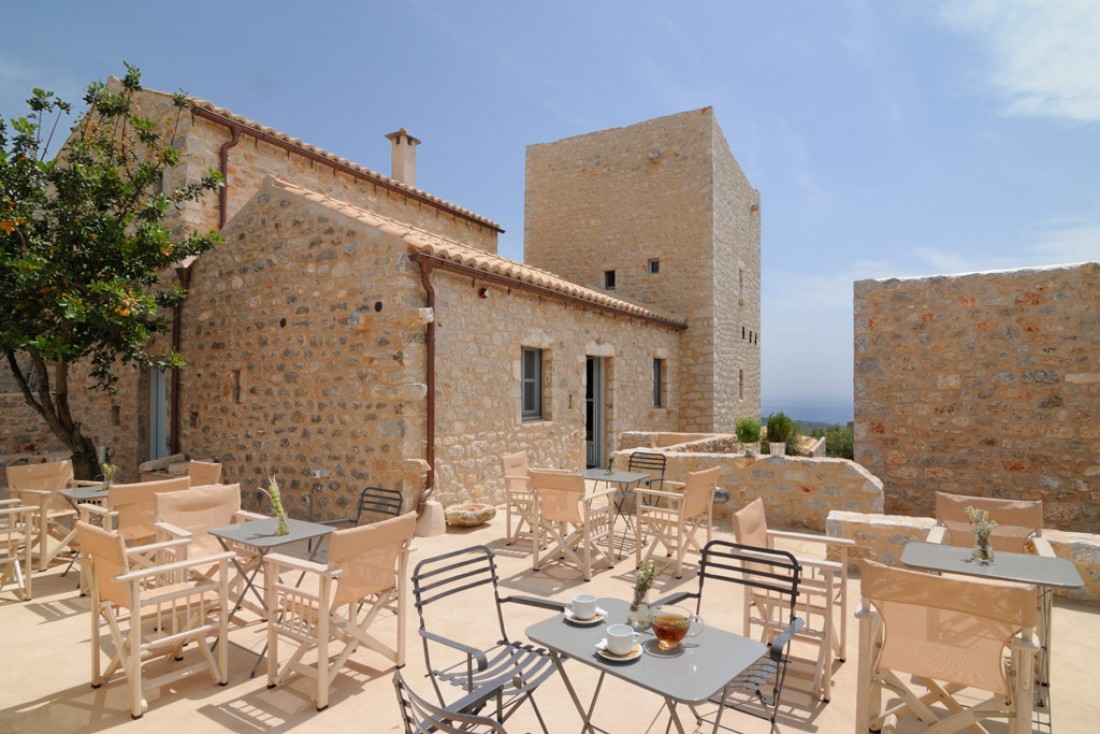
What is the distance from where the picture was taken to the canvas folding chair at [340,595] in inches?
115

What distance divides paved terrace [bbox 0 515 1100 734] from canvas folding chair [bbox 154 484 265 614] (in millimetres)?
517

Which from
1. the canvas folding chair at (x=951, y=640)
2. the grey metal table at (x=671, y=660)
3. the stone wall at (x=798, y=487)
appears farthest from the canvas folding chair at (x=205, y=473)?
the canvas folding chair at (x=951, y=640)

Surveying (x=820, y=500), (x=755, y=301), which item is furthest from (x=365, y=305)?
(x=755, y=301)

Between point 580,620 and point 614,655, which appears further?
point 580,620

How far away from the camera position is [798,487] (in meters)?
6.20

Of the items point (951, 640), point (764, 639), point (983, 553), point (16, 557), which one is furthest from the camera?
point (16, 557)

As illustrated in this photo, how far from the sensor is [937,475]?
7035 mm

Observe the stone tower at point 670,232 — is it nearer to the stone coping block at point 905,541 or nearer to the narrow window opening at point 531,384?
the narrow window opening at point 531,384

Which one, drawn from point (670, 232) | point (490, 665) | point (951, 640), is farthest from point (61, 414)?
point (670, 232)

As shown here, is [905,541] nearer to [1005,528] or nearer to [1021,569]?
[1005,528]

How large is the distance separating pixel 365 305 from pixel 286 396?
68.0 inches

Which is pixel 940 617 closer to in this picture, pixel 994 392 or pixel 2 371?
pixel 994 392

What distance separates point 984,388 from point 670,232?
793cm

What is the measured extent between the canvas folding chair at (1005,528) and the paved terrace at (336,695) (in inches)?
23.8
